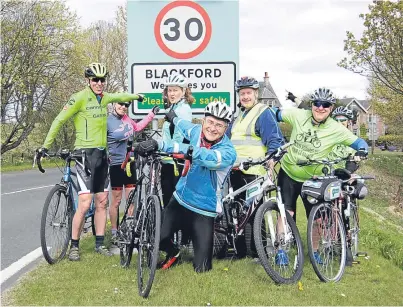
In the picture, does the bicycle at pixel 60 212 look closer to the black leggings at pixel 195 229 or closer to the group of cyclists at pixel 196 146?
the group of cyclists at pixel 196 146

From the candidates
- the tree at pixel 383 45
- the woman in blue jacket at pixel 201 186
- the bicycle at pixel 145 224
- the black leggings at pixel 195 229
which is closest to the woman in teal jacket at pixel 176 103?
the woman in blue jacket at pixel 201 186

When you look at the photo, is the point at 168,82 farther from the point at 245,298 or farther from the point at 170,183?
the point at 245,298

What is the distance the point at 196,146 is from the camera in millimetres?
5562

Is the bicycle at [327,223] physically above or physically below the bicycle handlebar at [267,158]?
below

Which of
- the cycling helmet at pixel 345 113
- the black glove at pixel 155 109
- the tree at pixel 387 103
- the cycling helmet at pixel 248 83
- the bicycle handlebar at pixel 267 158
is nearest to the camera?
the bicycle handlebar at pixel 267 158

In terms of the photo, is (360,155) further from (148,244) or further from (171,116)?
(148,244)

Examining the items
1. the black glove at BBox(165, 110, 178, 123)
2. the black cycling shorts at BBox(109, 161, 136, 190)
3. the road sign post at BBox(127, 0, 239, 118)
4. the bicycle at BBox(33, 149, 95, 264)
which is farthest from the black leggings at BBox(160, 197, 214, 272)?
the road sign post at BBox(127, 0, 239, 118)

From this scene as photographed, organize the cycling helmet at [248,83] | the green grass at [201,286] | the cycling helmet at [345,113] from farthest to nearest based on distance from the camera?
1. the cycling helmet at [345,113]
2. the cycling helmet at [248,83]
3. the green grass at [201,286]

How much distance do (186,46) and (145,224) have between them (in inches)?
115

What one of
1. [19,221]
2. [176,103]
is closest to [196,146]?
[176,103]

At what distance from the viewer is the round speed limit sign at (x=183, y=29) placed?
7.20 metres

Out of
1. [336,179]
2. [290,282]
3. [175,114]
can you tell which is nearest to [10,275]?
[175,114]

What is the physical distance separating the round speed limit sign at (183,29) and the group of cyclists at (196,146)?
903 mm

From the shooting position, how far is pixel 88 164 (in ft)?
21.4
